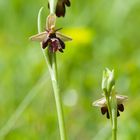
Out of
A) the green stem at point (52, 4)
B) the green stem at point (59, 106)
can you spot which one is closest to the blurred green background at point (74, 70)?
the green stem at point (59, 106)

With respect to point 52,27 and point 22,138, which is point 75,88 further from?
point 52,27

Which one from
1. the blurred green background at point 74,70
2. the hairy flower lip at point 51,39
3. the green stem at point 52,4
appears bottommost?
the blurred green background at point 74,70

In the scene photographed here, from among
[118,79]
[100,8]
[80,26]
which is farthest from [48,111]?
[100,8]

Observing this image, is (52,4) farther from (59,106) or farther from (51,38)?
(59,106)

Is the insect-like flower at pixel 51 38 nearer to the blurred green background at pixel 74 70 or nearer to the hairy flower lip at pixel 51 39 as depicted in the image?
the hairy flower lip at pixel 51 39

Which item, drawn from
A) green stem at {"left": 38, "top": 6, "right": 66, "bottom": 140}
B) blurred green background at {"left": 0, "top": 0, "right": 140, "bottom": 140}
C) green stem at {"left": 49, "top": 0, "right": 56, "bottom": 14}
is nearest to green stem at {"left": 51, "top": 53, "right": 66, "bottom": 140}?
green stem at {"left": 38, "top": 6, "right": 66, "bottom": 140}

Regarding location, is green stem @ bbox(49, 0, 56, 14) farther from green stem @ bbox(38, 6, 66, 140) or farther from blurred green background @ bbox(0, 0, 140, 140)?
blurred green background @ bbox(0, 0, 140, 140)

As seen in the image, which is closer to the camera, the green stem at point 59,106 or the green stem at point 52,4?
the green stem at point 59,106

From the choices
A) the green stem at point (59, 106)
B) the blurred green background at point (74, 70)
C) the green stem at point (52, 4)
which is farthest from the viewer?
the blurred green background at point (74, 70)
